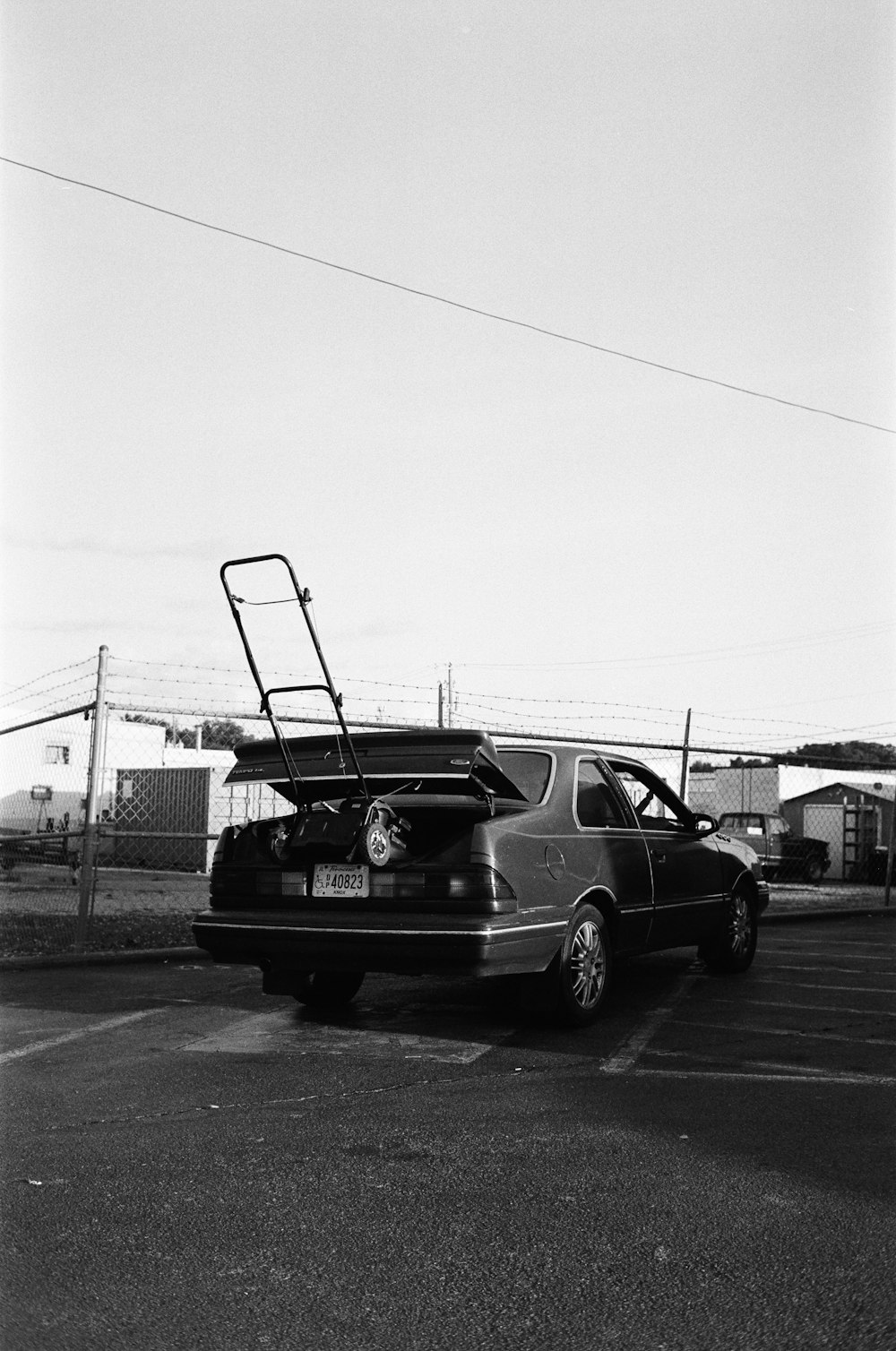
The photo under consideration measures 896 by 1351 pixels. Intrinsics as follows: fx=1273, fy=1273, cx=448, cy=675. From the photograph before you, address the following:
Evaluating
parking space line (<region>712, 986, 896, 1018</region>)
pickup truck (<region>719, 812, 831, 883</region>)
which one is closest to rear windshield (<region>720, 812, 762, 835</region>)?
pickup truck (<region>719, 812, 831, 883</region>)

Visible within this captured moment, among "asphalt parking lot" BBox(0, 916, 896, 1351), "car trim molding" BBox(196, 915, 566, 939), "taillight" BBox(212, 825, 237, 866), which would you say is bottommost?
"asphalt parking lot" BBox(0, 916, 896, 1351)

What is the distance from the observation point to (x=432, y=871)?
20.6 feet

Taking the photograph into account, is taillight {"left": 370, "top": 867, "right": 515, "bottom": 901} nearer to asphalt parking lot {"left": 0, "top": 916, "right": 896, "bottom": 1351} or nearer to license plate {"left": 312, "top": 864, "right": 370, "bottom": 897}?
license plate {"left": 312, "top": 864, "right": 370, "bottom": 897}

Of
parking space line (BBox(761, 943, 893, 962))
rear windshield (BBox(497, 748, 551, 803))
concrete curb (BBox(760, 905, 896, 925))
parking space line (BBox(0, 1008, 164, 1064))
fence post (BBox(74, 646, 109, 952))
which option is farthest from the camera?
concrete curb (BBox(760, 905, 896, 925))

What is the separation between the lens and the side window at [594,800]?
23.5ft

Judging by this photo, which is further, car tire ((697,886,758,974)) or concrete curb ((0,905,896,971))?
concrete curb ((0,905,896,971))

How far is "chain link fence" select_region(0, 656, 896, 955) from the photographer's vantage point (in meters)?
10.8

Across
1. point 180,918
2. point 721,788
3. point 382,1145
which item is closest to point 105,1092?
point 382,1145

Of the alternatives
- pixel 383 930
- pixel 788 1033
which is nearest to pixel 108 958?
pixel 383 930

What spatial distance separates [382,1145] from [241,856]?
9.41ft

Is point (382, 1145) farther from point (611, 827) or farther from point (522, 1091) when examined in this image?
point (611, 827)

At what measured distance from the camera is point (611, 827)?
7.39 metres

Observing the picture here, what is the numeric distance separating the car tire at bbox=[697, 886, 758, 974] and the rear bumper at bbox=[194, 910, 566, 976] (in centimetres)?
264

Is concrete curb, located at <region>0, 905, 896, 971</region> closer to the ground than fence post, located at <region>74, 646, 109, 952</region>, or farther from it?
closer to the ground
